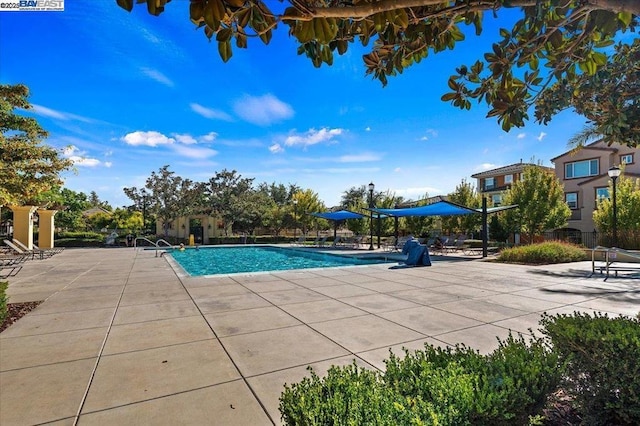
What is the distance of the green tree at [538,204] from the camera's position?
61.0ft

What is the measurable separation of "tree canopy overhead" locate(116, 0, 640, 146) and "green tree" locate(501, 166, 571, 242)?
1734 centimetres

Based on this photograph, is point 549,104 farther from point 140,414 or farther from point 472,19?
point 140,414

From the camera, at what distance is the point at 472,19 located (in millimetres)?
2963

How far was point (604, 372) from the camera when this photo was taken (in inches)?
88.3

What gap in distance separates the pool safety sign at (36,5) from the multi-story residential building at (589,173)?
106ft

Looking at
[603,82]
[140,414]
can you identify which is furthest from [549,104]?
[140,414]

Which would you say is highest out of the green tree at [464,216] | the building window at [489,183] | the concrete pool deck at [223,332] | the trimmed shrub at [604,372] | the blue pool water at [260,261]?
the building window at [489,183]

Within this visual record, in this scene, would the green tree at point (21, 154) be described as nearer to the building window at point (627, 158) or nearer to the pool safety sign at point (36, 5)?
the pool safety sign at point (36, 5)

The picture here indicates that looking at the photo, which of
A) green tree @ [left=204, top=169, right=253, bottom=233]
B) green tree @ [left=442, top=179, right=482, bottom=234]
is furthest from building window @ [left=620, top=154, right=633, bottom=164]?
green tree @ [left=204, top=169, right=253, bottom=233]

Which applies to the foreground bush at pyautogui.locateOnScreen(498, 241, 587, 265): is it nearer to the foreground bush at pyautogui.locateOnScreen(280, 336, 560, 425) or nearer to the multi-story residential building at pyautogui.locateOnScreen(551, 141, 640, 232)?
the foreground bush at pyautogui.locateOnScreen(280, 336, 560, 425)

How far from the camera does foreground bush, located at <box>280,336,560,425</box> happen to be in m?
1.58

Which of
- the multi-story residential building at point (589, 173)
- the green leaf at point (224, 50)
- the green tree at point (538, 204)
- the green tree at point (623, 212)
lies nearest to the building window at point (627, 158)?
the multi-story residential building at point (589, 173)

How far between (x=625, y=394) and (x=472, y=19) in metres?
3.10

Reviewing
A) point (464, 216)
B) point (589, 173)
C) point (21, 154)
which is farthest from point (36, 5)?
point (589, 173)
